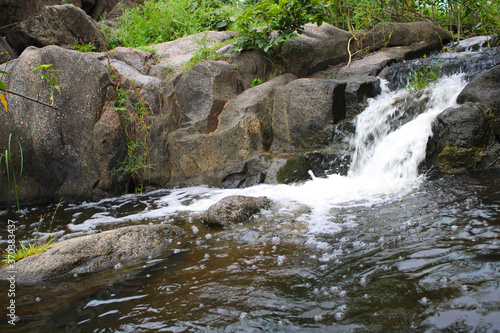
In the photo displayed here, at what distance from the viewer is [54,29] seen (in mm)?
9094

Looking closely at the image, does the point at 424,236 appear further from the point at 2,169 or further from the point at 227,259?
the point at 2,169

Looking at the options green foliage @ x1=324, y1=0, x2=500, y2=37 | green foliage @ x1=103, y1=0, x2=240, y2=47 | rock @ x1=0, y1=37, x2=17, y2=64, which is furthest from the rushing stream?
green foliage @ x1=103, y1=0, x2=240, y2=47

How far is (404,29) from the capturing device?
9195 millimetres

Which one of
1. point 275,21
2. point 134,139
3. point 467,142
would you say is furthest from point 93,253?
point 275,21

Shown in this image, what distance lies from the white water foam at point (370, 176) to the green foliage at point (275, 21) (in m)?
2.60

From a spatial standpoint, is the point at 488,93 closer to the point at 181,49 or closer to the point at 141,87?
the point at 141,87

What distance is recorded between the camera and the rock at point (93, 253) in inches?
135

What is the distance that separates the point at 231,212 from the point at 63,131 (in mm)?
4561

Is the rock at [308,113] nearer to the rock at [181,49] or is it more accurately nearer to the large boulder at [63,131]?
the rock at [181,49]

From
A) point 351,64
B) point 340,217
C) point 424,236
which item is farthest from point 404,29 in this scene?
point 424,236

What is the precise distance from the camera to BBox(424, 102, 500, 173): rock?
529cm

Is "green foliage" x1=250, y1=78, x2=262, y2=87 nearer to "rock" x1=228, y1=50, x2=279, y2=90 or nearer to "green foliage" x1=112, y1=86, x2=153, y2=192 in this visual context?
"rock" x1=228, y1=50, x2=279, y2=90

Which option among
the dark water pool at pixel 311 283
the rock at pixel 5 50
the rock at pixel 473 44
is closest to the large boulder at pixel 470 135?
the dark water pool at pixel 311 283

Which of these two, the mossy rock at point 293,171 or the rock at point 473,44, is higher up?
the rock at point 473,44
